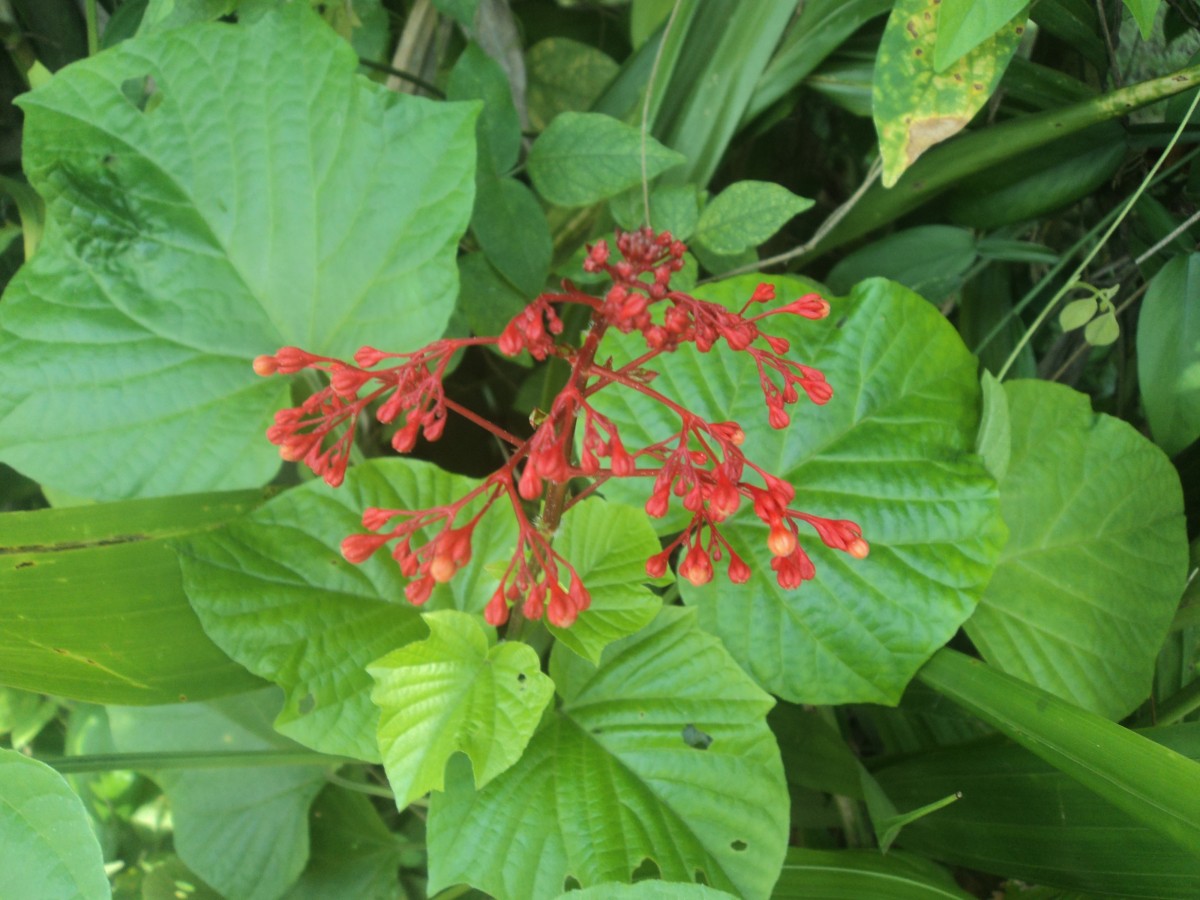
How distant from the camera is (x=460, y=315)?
120 centimetres

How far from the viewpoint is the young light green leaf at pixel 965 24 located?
80 cm

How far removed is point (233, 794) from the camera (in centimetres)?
114

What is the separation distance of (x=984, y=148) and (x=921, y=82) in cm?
21

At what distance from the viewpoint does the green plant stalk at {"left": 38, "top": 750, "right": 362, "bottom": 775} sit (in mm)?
891

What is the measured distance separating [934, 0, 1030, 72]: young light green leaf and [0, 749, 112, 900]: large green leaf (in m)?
1.01

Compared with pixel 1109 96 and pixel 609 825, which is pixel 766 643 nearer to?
pixel 609 825

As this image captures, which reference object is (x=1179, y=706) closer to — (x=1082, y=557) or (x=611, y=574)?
(x=1082, y=557)

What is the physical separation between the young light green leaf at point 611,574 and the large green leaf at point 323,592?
0.12m

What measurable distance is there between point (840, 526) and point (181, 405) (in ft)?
2.44

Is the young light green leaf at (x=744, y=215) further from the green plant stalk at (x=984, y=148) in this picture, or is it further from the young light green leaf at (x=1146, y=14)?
the young light green leaf at (x=1146, y=14)

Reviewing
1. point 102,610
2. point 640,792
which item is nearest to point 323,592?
point 102,610

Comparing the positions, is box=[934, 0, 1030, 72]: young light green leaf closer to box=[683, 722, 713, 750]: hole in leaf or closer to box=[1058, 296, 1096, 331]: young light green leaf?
box=[1058, 296, 1096, 331]: young light green leaf

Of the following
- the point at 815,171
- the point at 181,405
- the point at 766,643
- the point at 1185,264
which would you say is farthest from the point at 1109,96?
the point at 181,405

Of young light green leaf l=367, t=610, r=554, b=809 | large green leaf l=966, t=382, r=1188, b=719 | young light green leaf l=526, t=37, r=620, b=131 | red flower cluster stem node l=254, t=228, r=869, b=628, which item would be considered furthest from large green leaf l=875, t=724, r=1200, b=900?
young light green leaf l=526, t=37, r=620, b=131
